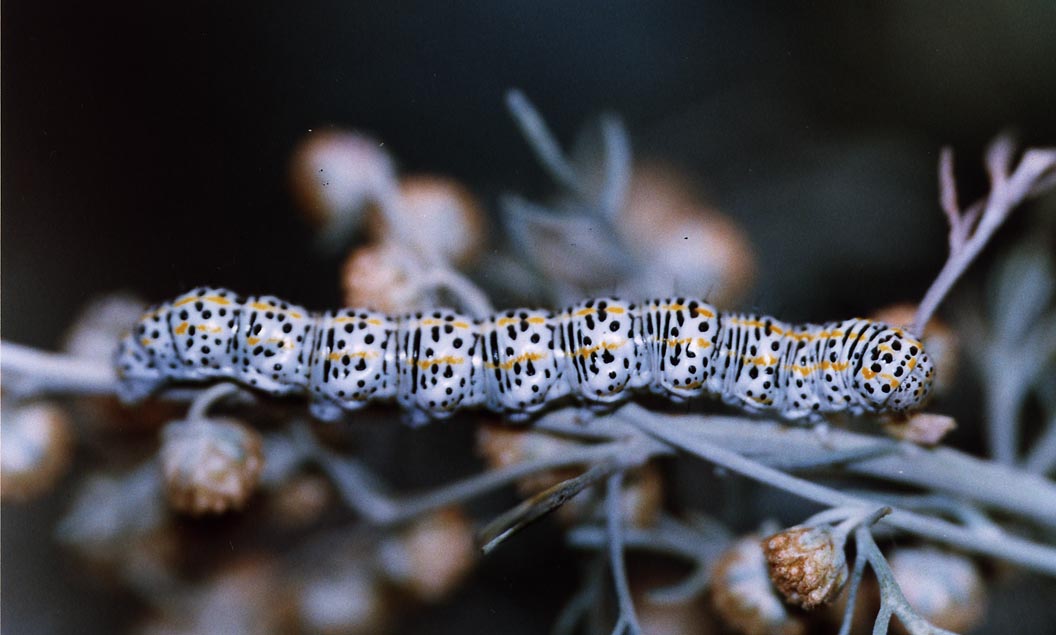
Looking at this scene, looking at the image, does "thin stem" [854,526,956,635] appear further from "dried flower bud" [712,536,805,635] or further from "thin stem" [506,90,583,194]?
"thin stem" [506,90,583,194]

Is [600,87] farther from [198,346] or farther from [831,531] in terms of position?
[831,531]

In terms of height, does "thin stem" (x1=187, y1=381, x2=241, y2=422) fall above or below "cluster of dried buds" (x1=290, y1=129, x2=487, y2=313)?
below

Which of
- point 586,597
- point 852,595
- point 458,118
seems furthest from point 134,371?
point 458,118

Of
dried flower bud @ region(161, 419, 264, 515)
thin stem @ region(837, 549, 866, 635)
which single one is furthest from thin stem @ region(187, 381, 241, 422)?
thin stem @ region(837, 549, 866, 635)

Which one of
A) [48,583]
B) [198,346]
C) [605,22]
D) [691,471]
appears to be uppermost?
[605,22]

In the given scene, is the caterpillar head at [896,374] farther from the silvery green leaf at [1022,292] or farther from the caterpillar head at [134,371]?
the caterpillar head at [134,371]

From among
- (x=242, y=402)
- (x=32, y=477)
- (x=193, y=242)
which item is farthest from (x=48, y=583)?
(x=193, y=242)

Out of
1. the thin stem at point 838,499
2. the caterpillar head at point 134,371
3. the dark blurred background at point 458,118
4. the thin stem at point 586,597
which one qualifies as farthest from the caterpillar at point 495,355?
the dark blurred background at point 458,118
